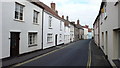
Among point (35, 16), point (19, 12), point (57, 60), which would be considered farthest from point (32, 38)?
point (57, 60)

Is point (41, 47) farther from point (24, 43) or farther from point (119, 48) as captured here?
point (119, 48)

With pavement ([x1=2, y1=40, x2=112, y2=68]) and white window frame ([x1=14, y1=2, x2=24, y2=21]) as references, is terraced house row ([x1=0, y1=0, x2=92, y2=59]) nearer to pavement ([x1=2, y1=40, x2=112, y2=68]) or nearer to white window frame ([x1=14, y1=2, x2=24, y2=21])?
white window frame ([x1=14, y1=2, x2=24, y2=21])

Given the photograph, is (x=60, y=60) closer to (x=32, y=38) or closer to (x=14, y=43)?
(x=14, y=43)

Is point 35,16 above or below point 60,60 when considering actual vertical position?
above

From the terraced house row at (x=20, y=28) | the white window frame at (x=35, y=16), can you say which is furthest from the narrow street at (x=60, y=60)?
the white window frame at (x=35, y=16)

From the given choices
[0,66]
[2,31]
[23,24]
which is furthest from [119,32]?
[23,24]

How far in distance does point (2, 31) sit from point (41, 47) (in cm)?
922

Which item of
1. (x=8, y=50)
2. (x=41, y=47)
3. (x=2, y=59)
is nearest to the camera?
(x=2, y=59)

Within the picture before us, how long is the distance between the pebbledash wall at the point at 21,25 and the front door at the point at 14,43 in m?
0.38

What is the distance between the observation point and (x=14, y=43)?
42.5 feet

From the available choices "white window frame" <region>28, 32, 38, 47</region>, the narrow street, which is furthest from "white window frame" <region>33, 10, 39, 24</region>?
the narrow street

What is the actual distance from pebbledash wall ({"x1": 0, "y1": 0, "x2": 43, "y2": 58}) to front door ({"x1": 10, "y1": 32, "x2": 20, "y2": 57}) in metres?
0.38

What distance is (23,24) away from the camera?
14.3m

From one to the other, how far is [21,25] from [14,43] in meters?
1.93
